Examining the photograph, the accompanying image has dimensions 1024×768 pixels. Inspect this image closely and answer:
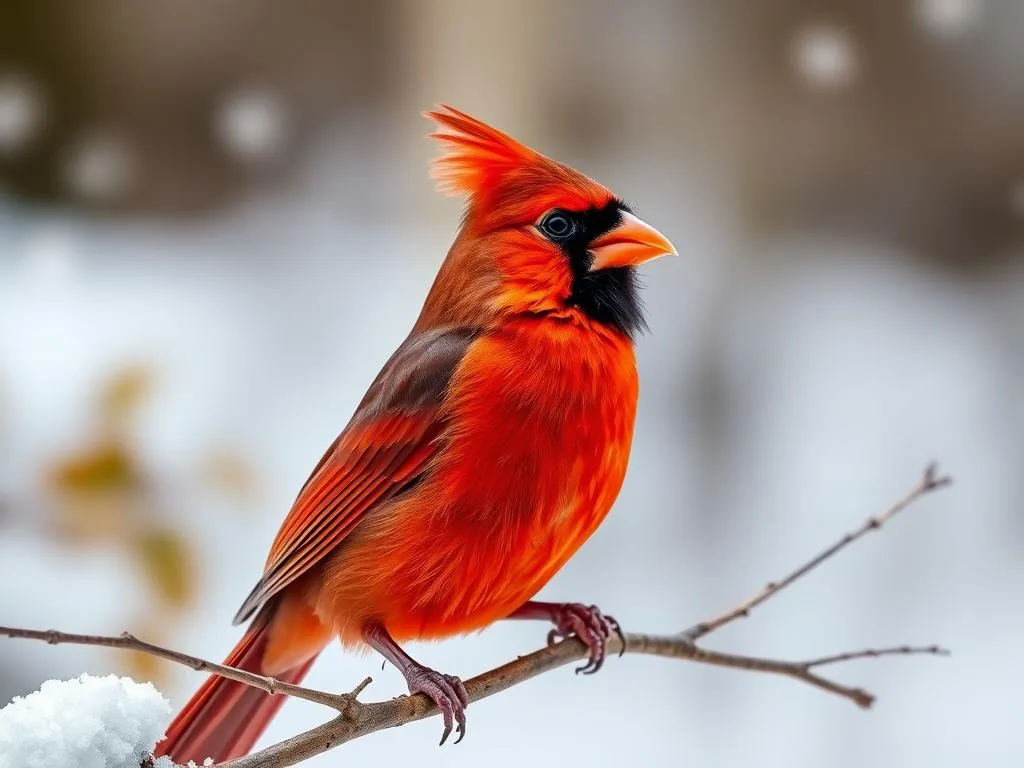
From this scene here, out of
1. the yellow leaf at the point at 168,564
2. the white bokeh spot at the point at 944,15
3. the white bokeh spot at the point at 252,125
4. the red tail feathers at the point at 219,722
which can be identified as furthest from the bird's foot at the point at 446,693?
the white bokeh spot at the point at 944,15

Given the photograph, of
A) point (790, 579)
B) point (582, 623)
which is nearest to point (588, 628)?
point (582, 623)

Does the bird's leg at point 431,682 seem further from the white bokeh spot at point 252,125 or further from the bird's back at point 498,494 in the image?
the white bokeh spot at point 252,125

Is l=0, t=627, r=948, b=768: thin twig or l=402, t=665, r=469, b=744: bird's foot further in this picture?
l=402, t=665, r=469, b=744: bird's foot

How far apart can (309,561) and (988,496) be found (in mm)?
1833

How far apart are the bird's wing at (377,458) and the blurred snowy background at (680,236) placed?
1087 millimetres

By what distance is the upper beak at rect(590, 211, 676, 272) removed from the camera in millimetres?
1146

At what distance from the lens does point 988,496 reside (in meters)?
2.56

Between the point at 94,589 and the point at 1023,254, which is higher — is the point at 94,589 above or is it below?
below

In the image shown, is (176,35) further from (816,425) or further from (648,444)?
(816,425)

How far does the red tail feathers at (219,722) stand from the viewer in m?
1.11

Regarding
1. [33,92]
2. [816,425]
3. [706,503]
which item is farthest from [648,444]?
[33,92]

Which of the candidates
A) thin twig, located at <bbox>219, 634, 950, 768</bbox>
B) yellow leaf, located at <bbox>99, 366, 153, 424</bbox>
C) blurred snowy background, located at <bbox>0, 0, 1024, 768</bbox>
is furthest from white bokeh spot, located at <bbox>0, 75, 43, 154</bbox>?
thin twig, located at <bbox>219, 634, 950, 768</bbox>

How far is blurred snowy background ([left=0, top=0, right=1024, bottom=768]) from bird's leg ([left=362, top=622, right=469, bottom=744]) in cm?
115

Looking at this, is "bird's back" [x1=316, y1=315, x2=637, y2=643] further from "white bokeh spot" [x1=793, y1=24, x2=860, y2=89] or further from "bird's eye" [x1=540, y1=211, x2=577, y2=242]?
"white bokeh spot" [x1=793, y1=24, x2=860, y2=89]
